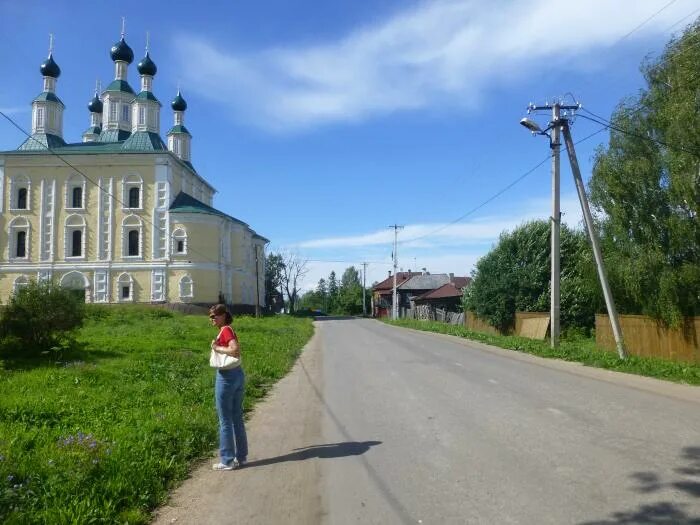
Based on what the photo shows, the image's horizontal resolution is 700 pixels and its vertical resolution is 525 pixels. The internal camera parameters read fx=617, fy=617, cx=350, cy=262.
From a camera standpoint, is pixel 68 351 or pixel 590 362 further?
pixel 590 362

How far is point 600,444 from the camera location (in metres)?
7.01

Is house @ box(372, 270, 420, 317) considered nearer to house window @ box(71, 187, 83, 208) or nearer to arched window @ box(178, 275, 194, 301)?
arched window @ box(178, 275, 194, 301)

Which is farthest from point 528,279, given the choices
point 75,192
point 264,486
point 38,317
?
point 75,192

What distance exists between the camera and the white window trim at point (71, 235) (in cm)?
5772

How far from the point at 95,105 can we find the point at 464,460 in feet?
243

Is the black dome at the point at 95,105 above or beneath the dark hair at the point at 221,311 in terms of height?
above

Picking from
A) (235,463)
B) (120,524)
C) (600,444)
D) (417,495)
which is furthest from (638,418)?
(120,524)

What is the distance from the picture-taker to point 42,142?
2293 inches

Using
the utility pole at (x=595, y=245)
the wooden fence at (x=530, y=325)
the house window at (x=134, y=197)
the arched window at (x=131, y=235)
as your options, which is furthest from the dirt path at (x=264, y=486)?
the house window at (x=134, y=197)

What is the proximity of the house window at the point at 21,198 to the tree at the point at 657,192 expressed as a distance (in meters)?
53.0

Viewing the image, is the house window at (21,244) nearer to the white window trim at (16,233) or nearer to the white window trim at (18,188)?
the white window trim at (16,233)

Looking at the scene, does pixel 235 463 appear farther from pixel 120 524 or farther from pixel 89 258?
pixel 89 258

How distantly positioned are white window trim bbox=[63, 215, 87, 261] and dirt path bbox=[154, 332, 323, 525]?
177 ft

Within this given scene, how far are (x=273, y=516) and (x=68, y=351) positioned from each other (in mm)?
13007
